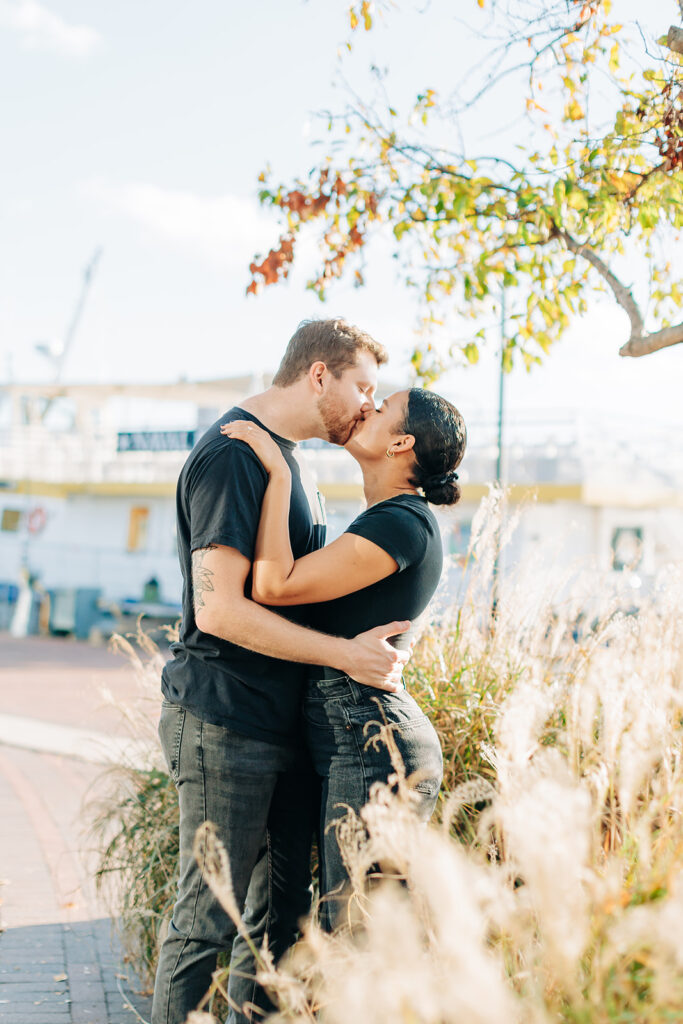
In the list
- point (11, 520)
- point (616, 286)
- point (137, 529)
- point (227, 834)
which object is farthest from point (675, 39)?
point (11, 520)

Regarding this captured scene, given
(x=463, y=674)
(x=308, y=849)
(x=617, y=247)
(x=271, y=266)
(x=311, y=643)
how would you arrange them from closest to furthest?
(x=311, y=643), (x=308, y=849), (x=463, y=674), (x=617, y=247), (x=271, y=266)

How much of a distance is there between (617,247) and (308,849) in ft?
10.1

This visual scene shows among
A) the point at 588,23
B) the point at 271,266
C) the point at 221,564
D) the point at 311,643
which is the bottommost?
the point at 311,643

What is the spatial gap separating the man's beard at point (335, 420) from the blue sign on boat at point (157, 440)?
65.8 ft

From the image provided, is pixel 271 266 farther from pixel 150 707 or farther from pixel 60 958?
pixel 60 958

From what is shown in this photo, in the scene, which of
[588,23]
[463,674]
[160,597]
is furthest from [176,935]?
[160,597]

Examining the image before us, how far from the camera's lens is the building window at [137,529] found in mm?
27656

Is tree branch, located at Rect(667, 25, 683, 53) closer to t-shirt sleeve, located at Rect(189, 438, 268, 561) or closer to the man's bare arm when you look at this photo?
t-shirt sleeve, located at Rect(189, 438, 268, 561)

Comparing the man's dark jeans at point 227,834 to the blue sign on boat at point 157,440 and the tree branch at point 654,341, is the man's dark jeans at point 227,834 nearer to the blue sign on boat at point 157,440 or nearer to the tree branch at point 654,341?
the tree branch at point 654,341

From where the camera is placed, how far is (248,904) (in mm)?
2896

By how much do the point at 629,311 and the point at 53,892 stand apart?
3995 mm

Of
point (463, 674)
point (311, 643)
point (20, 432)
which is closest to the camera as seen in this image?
point (311, 643)

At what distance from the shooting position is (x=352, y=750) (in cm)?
250

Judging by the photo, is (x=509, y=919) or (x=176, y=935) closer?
(x=509, y=919)
